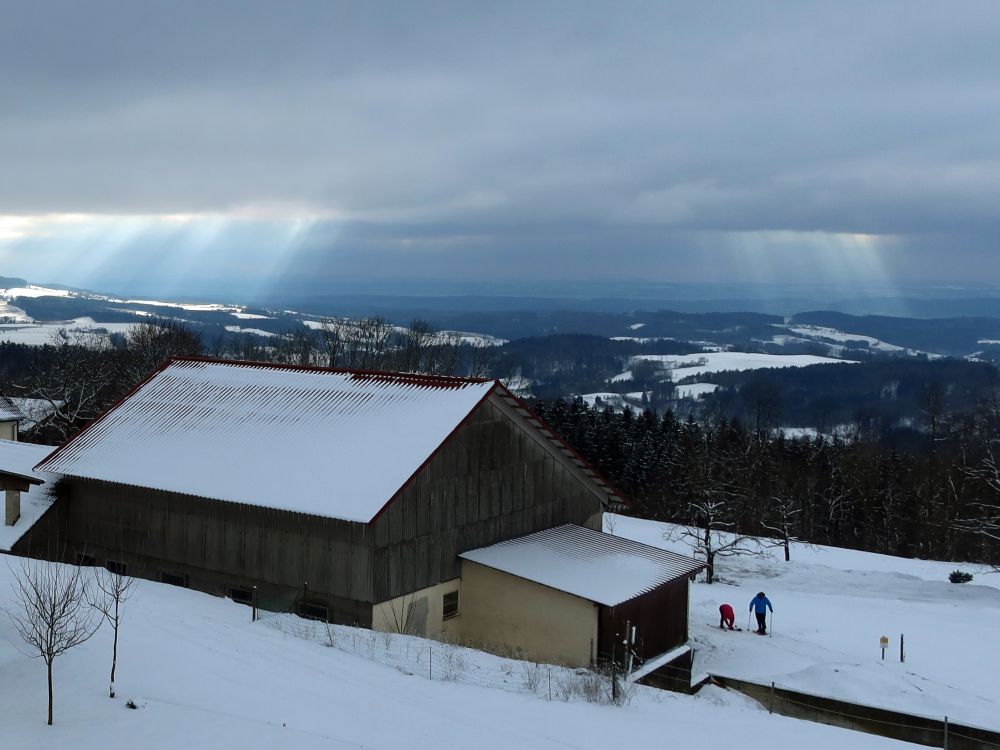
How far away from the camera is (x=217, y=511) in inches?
887

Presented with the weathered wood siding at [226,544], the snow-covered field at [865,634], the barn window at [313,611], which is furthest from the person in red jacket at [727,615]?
the barn window at [313,611]

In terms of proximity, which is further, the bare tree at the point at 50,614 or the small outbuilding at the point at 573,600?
the small outbuilding at the point at 573,600

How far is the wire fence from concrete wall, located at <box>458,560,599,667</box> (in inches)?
63.6

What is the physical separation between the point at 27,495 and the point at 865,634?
26.1 metres

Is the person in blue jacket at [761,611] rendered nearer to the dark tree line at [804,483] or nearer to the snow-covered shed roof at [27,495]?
the snow-covered shed roof at [27,495]

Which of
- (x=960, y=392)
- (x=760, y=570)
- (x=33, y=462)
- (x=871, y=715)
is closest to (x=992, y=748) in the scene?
(x=871, y=715)

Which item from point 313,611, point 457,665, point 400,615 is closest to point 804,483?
point 400,615

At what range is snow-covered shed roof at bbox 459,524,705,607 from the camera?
70.2ft

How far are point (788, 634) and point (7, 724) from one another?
73.6 feet

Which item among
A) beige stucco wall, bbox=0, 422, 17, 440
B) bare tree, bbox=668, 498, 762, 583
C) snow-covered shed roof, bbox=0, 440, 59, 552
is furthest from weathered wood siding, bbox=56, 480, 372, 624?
bare tree, bbox=668, 498, 762, 583

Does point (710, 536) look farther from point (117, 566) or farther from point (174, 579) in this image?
point (117, 566)

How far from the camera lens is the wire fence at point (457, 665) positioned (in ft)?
50.4

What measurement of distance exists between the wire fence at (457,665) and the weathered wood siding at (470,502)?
198 cm

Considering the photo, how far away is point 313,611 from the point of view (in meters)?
21.1
